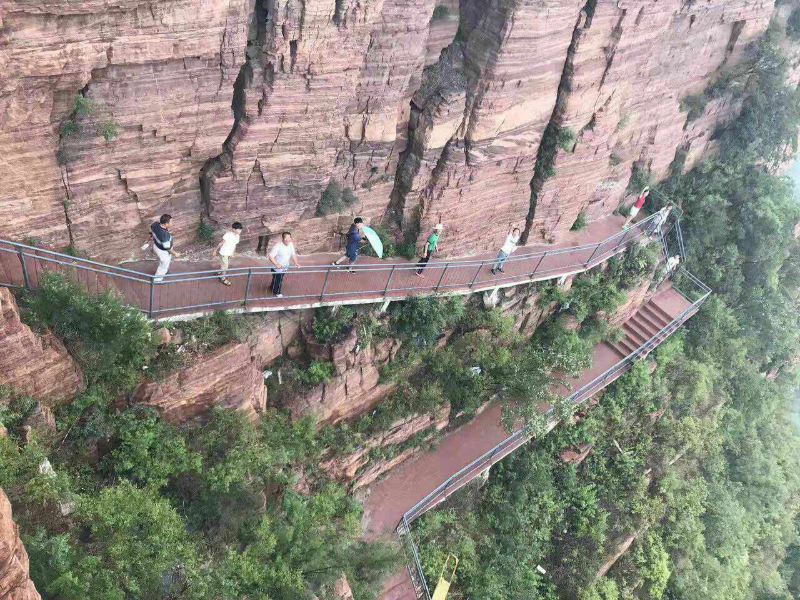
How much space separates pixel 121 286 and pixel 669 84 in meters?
15.2

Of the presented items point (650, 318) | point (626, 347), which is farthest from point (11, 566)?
point (650, 318)

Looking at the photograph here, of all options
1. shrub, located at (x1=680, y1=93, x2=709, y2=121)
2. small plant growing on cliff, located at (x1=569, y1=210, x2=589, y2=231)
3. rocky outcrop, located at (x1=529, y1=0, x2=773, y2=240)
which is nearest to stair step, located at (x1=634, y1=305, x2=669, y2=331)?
rocky outcrop, located at (x1=529, y1=0, x2=773, y2=240)

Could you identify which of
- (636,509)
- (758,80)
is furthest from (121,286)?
(758,80)

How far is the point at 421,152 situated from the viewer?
13008 mm

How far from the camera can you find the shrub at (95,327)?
28.3 feet

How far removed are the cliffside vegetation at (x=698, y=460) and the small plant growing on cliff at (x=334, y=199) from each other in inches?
288

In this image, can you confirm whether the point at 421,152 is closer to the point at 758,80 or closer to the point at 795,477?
the point at 758,80

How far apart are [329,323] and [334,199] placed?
2471mm

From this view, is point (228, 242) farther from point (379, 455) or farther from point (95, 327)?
point (379, 455)

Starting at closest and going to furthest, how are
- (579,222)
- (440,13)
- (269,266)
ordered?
(269,266), (440,13), (579,222)

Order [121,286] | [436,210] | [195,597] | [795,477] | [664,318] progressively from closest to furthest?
[195,597], [121,286], [436,210], [664,318], [795,477]

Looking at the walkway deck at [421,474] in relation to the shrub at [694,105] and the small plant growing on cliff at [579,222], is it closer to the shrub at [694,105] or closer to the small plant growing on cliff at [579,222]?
the small plant growing on cliff at [579,222]

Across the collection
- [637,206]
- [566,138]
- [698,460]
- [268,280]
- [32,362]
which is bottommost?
[32,362]

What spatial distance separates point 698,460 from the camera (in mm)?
19312
